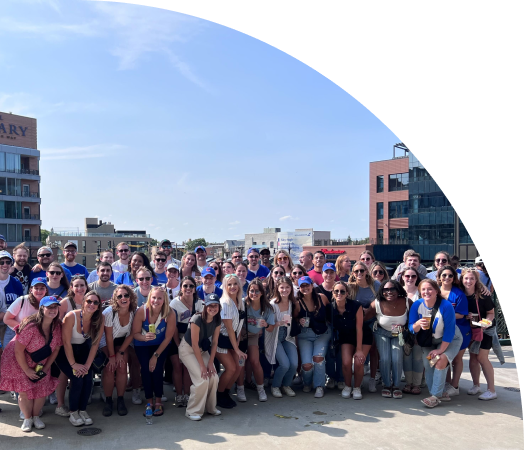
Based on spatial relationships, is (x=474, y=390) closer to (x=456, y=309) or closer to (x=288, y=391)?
(x=456, y=309)

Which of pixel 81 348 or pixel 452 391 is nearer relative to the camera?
pixel 81 348

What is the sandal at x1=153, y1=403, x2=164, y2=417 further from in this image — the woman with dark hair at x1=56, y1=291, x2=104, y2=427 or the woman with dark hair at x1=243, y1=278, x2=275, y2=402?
the woman with dark hair at x1=243, y1=278, x2=275, y2=402

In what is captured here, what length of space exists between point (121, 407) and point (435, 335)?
4.28 metres

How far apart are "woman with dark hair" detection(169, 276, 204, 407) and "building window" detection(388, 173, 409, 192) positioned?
176 ft

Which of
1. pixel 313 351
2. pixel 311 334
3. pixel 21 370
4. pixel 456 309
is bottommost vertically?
pixel 313 351

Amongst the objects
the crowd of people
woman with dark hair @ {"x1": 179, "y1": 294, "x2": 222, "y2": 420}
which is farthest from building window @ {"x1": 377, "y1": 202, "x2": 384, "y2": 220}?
woman with dark hair @ {"x1": 179, "y1": 294, "x2": 222, "y2": 420}

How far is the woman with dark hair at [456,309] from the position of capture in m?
6.74

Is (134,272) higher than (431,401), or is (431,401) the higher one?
(134,272)

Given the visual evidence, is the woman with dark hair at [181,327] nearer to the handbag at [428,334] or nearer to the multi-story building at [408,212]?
the handbag at [428,334]

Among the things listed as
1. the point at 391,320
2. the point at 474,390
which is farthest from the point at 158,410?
the point at 474,390

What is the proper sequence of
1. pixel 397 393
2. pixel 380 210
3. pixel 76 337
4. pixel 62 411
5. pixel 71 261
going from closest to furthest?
pixel 76 337
pixel 62 411
pixel 397 393
pixel 71 261
pixel 380 210

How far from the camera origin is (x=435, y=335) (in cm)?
648

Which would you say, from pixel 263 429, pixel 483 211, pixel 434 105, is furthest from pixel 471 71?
pixel 263 429

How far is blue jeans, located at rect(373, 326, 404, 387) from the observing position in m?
6.77
